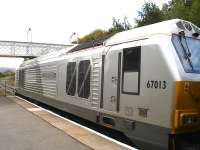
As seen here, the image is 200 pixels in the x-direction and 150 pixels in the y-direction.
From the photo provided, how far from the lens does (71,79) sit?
45.4 ft

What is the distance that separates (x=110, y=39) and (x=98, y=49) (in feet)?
2.12

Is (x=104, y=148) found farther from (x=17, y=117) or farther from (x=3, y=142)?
(x=17, y=117)

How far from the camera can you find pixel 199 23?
28188mm

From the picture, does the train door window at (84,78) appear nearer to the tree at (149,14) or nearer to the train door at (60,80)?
the train door at (60,80)

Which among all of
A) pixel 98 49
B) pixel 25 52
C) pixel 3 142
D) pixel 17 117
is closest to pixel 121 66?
pixel 98 49

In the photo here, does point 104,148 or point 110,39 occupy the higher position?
point 110,39

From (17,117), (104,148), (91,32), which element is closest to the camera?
(104,148)

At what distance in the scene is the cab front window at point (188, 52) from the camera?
852 centimetres

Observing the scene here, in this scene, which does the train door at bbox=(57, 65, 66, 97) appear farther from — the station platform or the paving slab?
the paving slab

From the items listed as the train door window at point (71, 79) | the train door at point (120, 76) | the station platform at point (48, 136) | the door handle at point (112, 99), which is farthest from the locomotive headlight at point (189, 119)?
the train door window at point (71, 79)

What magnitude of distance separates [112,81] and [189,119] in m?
2.63

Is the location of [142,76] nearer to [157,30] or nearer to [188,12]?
[157,30]

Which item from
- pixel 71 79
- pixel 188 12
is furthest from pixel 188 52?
pixel 188 12

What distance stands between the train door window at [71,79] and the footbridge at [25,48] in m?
41.2
